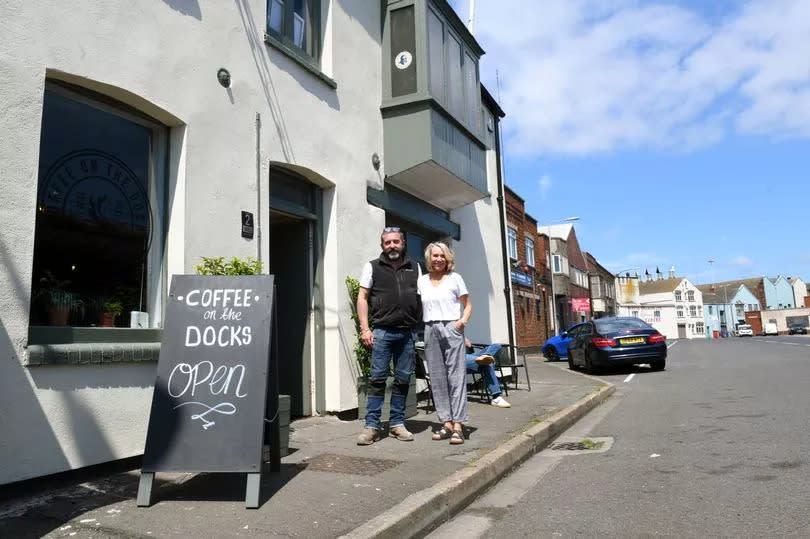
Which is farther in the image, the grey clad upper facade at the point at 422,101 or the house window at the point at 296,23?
the grey clad upper facade at the point at 422,101

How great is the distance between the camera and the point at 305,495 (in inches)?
148

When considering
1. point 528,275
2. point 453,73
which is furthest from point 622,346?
point 528,275

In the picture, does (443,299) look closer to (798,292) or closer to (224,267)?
(224,267)

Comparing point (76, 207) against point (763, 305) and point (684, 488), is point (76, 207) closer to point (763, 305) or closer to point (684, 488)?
point (684, 488)

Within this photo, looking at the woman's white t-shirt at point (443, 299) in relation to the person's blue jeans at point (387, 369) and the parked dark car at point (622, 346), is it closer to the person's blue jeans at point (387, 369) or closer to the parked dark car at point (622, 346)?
the person's blue jeans at point (387, 369)

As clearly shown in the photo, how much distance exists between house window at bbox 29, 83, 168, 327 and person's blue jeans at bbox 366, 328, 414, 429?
1.98m

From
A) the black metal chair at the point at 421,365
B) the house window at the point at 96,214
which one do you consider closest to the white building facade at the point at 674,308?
the black metal chair at the point at 421,365

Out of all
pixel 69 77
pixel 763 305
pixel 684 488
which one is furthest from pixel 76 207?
pixel 763 305

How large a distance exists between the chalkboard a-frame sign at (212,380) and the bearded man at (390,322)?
57.0 inches

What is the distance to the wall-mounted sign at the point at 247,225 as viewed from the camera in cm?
583

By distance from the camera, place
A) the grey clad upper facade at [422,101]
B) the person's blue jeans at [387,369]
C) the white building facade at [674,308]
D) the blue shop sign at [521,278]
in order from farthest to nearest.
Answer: the white building facade at [674,308]
the blue shop sign at [521,278]
the grey clad upper facade at [422,101]
the person's blue jeans at [387,369]

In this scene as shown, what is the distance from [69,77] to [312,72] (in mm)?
3187

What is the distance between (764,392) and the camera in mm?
9148

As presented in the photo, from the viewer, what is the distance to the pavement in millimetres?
3178
